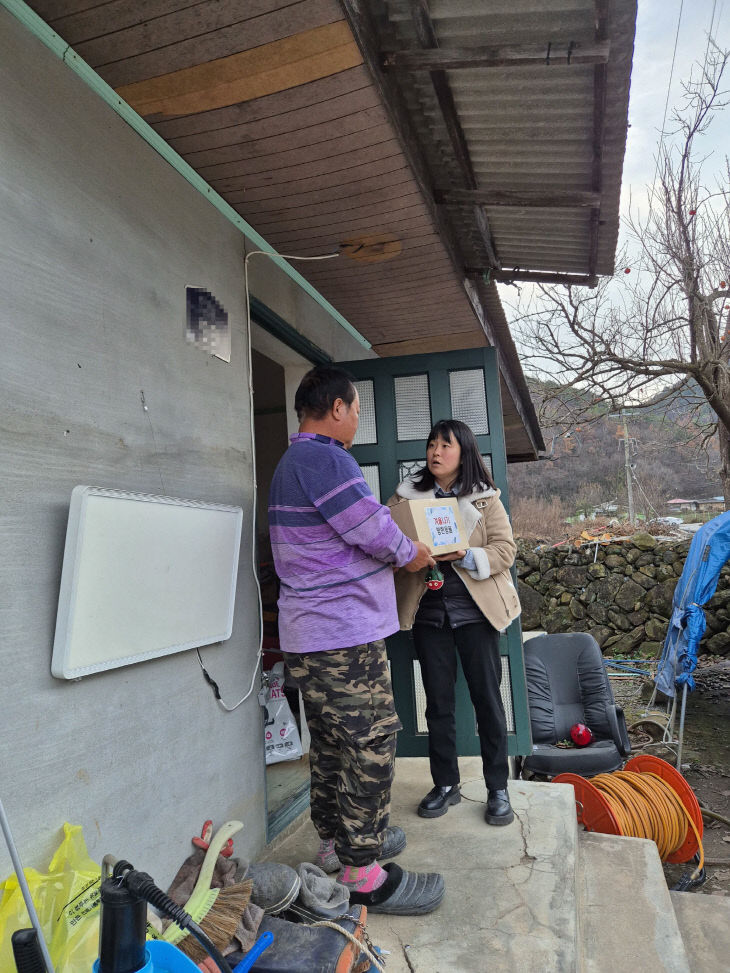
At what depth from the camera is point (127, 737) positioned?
1699 mm

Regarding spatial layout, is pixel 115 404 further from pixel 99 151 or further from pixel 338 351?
pixel 338 351

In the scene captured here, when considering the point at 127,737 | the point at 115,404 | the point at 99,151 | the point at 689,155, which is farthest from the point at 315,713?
the point at 689,155

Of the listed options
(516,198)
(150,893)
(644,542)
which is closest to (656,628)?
(644,542)

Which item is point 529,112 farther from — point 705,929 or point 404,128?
point 705,929

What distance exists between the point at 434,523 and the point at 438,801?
1229mm

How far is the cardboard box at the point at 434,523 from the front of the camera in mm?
2547

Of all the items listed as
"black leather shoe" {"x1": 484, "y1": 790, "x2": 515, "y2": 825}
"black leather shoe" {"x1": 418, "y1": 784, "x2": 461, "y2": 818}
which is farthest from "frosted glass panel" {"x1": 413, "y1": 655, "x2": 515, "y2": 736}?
"black leather shoe" {"x1": 484, "y1": 790, "x2": 515, "y2": 825}

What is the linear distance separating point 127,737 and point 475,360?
8.60 feet

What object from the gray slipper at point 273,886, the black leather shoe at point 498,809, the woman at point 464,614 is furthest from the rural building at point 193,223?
the black leather shoe at point 498,809

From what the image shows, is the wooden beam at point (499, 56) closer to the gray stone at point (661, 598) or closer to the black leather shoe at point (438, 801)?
the black leather shoe at point (438, 801)

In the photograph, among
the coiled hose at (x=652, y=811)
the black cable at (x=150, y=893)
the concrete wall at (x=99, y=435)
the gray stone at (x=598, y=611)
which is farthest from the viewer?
A: the gray stone at (x=598, y=611)

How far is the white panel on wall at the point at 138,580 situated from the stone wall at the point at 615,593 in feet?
30.4

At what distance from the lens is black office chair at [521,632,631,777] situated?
16.1 ft

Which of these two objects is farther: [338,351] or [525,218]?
[338,351]
